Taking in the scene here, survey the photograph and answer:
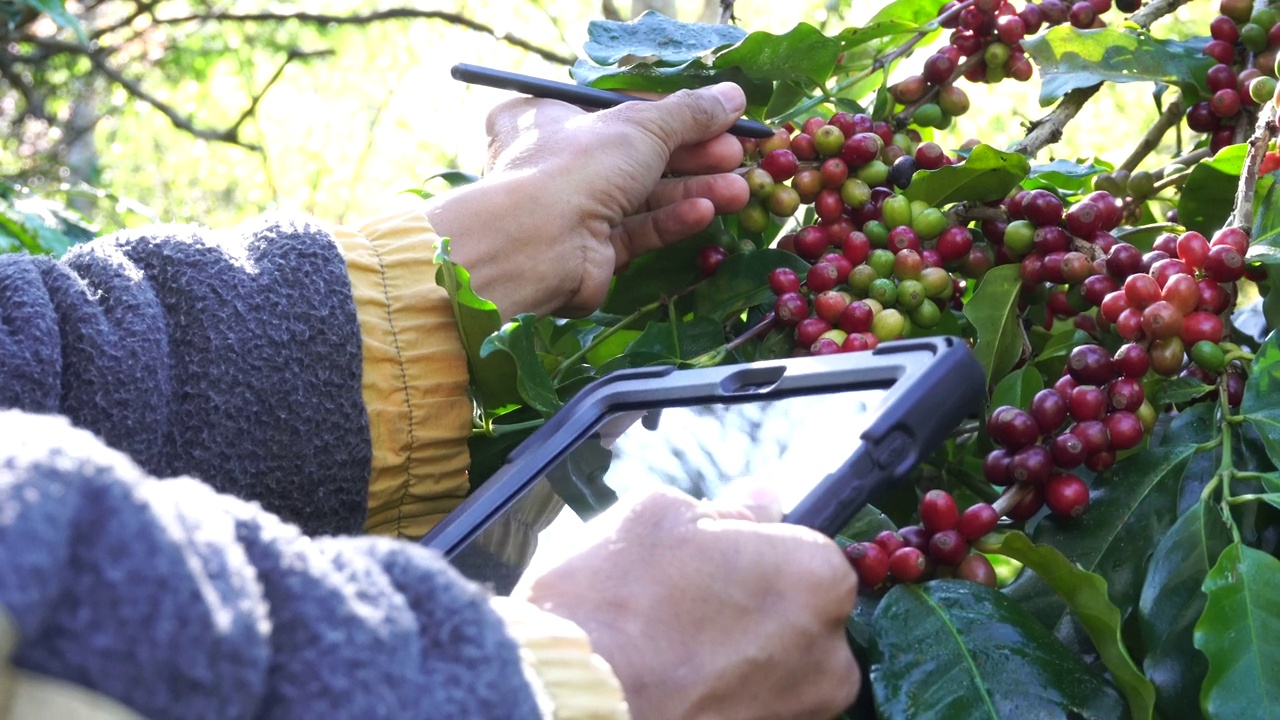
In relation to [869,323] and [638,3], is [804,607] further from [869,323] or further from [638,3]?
[638,3]

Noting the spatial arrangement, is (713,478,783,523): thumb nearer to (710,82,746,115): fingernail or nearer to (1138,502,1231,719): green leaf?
(1138,502,1231,719): green leaf

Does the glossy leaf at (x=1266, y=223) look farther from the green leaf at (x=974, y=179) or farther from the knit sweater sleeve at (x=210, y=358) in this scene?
the knit sweater sleeve at (x=210, y=358)

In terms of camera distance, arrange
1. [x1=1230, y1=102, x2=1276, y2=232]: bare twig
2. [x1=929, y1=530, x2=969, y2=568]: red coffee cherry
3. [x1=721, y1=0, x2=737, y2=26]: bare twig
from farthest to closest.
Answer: [x1=721, y1=0, x2=737, y2=26]: bare twig < [x1=1230, y1=102, x2=1276, y2=232]: bare twig < [x1=929, y1=530, x2=969, y2=568]: red coffee cherry

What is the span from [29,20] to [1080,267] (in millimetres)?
3043

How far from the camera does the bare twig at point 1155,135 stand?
1.11 metres

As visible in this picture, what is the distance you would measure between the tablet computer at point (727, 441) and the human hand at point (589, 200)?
0.79ft

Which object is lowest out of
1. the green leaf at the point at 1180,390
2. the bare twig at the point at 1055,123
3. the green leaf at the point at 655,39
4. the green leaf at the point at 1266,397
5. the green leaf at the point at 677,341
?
the green leaf at the point at 677,341

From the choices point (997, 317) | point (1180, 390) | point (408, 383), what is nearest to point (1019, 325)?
point (997, 317)

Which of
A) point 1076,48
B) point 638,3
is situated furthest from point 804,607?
point 638,3

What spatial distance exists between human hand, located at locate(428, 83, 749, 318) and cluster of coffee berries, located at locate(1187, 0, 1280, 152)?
41 centimetres

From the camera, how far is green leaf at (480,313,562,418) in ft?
2.80

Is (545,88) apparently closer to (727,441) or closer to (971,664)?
(727,441)

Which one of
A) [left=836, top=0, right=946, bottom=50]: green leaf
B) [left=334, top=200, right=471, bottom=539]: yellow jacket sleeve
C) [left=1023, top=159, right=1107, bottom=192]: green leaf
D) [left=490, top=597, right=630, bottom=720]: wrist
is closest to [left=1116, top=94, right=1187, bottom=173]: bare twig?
[left=1023, top=159, right=1107, bottom=192]: green leaf

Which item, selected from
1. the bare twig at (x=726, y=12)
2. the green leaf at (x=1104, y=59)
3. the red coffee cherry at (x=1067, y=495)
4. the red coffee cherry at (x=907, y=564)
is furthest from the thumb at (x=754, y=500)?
the bare twig at (x=726, y=12)
